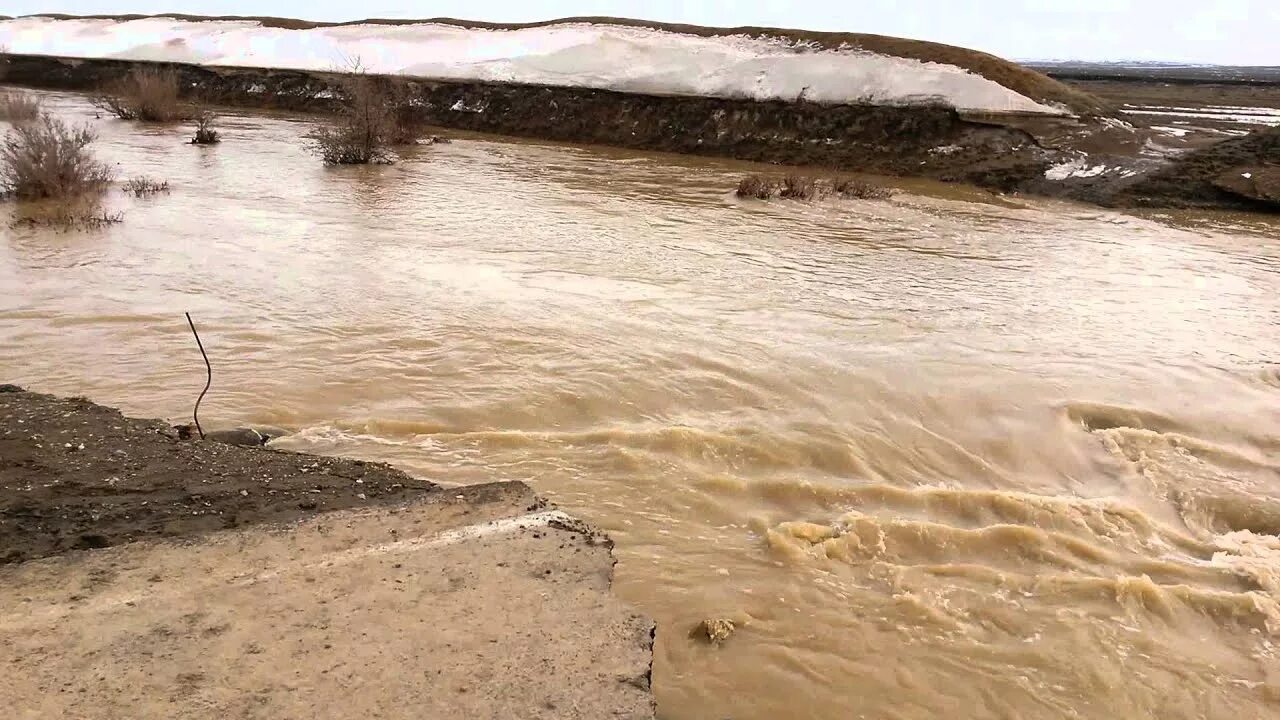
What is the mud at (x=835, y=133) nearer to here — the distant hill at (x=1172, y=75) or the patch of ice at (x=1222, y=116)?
the patch of ice at (x=1222, y=116)

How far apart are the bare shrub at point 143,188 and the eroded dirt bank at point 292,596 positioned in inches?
396

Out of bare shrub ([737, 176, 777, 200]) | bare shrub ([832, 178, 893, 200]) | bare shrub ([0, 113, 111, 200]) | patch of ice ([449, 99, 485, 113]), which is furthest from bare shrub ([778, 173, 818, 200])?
patch of ice ([449, 99, 485, 113])

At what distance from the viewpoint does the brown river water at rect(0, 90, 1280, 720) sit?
377cm

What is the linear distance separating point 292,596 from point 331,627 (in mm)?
271

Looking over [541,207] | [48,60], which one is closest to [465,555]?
[541,207]

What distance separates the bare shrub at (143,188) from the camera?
13234 mm

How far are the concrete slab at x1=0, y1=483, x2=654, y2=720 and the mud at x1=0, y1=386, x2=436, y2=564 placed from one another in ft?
0.63

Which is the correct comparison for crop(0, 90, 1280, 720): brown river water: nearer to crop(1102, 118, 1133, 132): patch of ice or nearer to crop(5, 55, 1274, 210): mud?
crop(5, 55, 1274, 210): mud

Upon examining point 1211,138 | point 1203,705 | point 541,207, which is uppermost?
point 1211,138

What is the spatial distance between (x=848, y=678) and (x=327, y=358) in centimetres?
474

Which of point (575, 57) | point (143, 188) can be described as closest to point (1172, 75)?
point (575, 57)

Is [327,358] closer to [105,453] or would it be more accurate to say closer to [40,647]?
[105,453]

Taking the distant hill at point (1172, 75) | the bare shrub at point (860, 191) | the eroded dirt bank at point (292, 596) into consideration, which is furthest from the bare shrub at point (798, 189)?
the distant hill at point (1172, 75)

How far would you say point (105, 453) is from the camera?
447 centimetres
